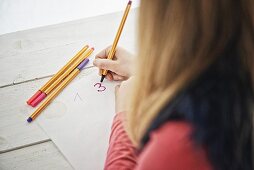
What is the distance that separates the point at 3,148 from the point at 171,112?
1.16 ft

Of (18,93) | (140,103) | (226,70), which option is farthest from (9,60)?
(226,70)

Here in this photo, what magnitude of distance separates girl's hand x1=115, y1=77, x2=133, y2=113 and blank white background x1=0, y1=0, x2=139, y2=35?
244 mm

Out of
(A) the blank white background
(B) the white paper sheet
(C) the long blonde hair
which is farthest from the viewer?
(A) the blank white background

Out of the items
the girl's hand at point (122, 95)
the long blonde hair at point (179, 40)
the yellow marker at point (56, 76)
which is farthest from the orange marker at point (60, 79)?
the long blonde hair at point (179, 40)

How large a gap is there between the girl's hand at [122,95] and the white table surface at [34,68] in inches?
3.2

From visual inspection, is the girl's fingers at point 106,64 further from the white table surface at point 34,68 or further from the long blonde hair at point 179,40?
the long blonde hair at point 179,40

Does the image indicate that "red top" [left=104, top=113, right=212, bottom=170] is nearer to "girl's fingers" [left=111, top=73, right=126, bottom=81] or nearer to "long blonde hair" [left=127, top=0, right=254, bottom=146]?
"long blonde hair" [left=127, top=0, right=254, bottom=146]

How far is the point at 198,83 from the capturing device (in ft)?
1.02

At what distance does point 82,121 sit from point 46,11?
34 cm

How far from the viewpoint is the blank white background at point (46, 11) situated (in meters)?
0.73

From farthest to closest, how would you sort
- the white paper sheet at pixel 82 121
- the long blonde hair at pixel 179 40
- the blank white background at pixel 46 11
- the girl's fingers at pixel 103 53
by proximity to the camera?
the blank white background at pixel 46 11 → the girl's fingers at pixel 103 53 → the white paper sheet at pixel 82 121 → the long blonde hair at pixel 179 40

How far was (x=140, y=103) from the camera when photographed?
38 cm

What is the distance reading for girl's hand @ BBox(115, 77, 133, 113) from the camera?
53cm

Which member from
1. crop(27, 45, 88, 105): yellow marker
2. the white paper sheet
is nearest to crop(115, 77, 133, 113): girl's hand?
the white paper sheet
